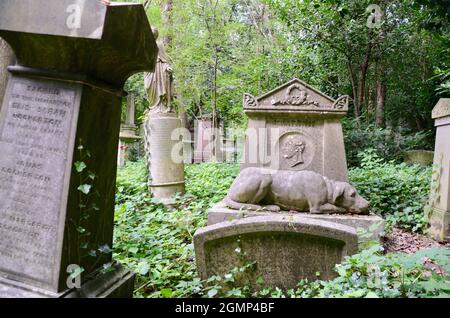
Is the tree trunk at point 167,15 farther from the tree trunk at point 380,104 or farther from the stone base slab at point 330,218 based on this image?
the stone base slab at point 330,218

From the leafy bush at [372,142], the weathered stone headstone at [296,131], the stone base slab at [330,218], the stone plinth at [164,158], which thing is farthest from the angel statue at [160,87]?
the leafy bush at [372,142]

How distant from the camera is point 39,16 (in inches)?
74.7

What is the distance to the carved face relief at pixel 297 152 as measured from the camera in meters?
5.16

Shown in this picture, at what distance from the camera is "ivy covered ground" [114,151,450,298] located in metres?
2.41

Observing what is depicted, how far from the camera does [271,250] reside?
3166 millimetres

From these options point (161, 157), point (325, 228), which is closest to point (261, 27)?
point (161, 157)

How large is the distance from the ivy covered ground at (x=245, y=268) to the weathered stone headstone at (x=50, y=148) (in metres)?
0.93

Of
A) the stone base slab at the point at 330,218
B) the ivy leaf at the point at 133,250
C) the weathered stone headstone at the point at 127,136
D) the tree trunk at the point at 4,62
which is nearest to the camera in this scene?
the tree trunk at the point at 4,62

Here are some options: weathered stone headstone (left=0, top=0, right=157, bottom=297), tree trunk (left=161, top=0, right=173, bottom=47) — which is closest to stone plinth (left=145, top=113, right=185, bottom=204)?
weathered stone headstone (left=0, top=0, right=157, bottom=297)

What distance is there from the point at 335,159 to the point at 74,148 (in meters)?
3.98

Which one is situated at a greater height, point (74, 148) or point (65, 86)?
point (65, 86)

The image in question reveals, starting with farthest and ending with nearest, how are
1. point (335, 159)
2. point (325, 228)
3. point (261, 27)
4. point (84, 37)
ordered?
point (261, 27)
point (335, 159)
point (325, 228)
point (84, 37)

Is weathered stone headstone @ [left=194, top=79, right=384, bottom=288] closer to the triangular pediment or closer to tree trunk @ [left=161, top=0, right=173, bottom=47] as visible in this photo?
the triangular pediment
